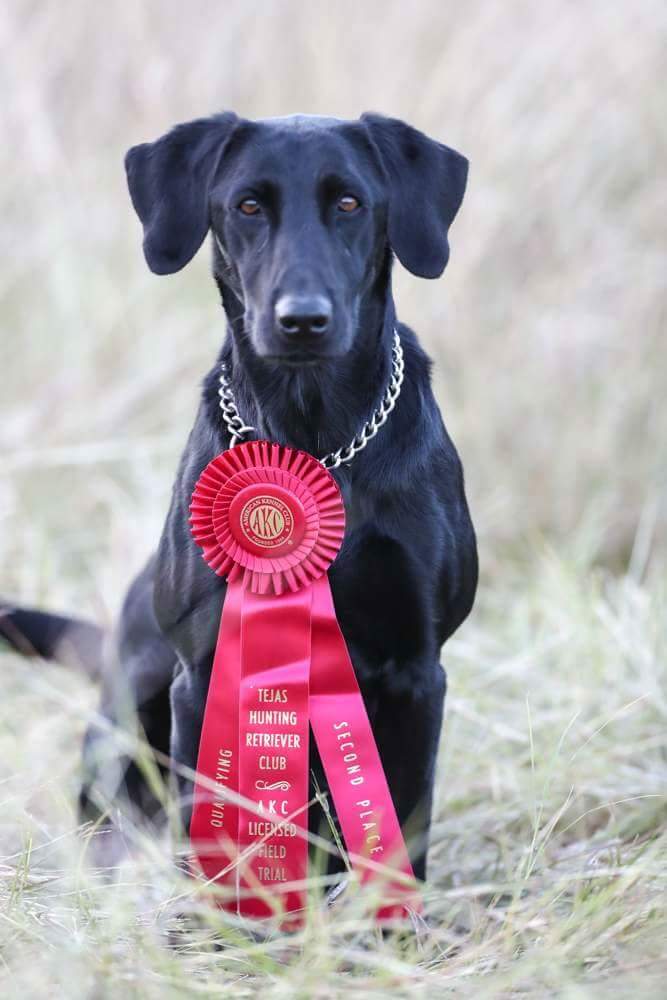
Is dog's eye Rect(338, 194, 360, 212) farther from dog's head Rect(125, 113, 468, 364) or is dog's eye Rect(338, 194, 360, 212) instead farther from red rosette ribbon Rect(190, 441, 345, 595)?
red rosette ribbon Rect(190, 441, 345, 595)

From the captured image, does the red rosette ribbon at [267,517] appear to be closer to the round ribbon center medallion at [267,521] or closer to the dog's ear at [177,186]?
the round ribbon center medallion at [267,521]

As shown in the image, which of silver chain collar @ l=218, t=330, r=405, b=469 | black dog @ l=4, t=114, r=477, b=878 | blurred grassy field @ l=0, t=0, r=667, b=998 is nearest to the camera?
black dog @ l=4, t=114, r=477, b=878

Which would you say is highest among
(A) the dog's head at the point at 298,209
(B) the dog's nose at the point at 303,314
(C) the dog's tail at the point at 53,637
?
(A) the dog's head at the point at 298,209

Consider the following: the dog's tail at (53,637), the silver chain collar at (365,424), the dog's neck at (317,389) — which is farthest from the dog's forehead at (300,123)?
the dog's tail at (53,637)

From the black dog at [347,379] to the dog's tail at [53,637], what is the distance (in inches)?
23.0

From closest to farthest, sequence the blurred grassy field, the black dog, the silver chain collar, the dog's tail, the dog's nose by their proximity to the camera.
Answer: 1. the dog's nose
2. the black dog
3. the silver chain collar
4. the dog's tail
5. the blurred grassy field

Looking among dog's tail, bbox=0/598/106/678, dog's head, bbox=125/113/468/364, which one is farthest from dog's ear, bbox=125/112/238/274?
dog's tail, bbox=0/598/106/678

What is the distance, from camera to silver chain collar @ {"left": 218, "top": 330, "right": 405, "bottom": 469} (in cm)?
218

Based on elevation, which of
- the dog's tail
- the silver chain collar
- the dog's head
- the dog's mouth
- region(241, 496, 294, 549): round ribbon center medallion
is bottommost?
the dog's tail

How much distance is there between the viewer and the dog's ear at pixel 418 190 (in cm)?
212

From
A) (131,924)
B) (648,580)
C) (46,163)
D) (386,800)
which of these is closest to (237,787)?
(386,800)

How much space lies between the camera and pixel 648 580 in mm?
3916

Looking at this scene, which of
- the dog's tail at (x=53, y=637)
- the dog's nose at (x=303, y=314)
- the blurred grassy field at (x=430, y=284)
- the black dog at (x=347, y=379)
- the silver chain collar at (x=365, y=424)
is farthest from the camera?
the blurred grassy field at (x=430, y=284)

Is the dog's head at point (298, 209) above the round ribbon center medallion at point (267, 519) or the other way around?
above
